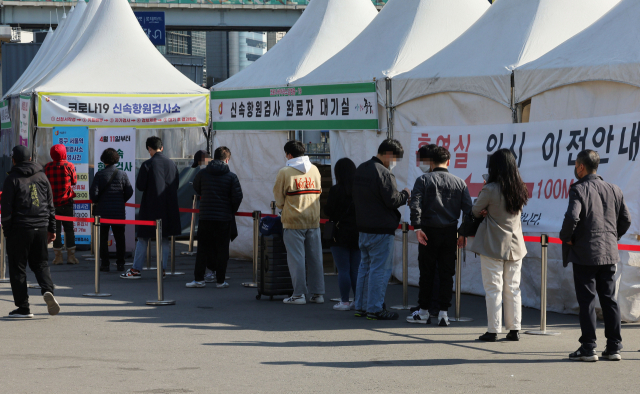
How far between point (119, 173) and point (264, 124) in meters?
2.22

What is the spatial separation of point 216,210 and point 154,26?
2442 cm

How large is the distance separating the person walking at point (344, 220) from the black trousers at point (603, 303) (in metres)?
2.74

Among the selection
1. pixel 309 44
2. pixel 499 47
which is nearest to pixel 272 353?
pixel 499 47

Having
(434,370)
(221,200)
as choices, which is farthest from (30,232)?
(434,370)

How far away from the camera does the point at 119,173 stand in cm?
1179

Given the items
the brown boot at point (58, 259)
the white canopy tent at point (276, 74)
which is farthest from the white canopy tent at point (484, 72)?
the brown boot at point (58, 259)

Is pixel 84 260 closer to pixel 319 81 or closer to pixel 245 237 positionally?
pixel 245 237

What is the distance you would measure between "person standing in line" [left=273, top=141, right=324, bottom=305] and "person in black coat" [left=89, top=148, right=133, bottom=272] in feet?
12.0

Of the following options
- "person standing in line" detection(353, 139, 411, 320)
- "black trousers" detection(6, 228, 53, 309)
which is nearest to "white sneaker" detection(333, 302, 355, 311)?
"person standing in line" detection(353, 139, 411, 320)

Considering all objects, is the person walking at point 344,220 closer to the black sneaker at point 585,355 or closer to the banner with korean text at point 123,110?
the black sneaker at point 585,355

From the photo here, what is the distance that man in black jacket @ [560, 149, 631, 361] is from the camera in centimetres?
629

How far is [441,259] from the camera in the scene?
7.76 m

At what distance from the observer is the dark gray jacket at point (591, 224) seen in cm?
628

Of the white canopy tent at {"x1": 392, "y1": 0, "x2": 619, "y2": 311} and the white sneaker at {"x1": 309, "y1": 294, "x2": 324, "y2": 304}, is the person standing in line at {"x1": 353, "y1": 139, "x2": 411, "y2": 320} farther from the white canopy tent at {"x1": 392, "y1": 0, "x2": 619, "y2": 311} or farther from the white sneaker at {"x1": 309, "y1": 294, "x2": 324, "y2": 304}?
the white canopy tent at {"x1": 392, "y1": 0, "x2": 619, "y2": 311}
